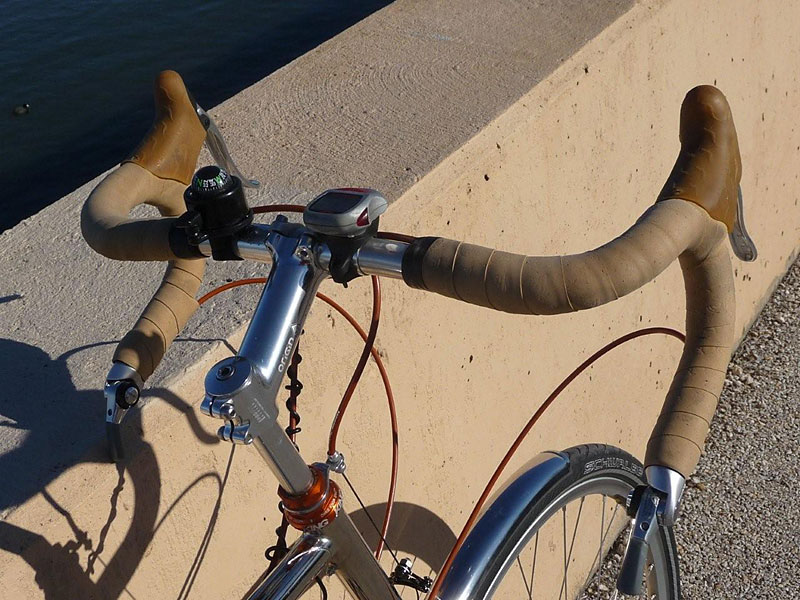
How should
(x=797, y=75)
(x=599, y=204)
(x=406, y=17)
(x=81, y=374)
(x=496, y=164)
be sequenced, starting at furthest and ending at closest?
(x=797, y=75), (x=406, y=17), (x=599, y=204), (x=496, y=164), (x=81, y=374)

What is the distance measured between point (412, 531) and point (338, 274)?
1109 millimetres

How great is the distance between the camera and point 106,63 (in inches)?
176

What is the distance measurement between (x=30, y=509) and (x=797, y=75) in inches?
123

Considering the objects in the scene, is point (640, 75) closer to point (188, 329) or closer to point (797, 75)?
point (797, 75)

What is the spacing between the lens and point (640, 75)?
2.60 m

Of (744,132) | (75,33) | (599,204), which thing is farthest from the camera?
(75,33)

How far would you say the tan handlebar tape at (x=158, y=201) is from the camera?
1.24m

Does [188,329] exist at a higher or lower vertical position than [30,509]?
higher

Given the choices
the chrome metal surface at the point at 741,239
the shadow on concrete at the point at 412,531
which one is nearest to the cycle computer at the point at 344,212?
the chrome metal surface at the point at 741,239

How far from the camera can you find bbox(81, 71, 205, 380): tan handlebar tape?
1.24 m

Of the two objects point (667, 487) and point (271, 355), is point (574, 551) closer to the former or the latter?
point (667, 487)

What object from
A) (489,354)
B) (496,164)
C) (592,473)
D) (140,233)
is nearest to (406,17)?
(496,164)

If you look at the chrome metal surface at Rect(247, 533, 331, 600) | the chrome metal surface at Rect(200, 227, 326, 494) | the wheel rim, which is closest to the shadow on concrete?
the wheel rim

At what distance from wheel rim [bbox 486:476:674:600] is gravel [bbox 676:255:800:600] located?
26 centimetres
